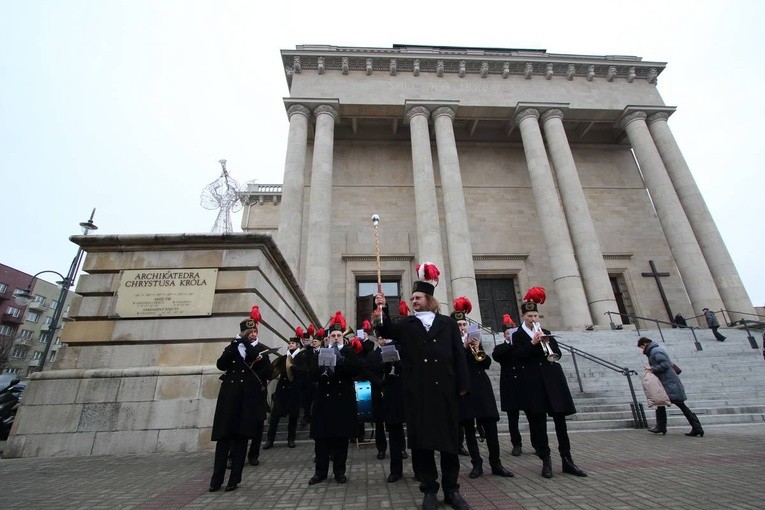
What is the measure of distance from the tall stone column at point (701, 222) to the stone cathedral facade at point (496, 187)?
0.24 ft

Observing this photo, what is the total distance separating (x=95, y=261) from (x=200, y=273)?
2.48 m

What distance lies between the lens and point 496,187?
24.0 meters

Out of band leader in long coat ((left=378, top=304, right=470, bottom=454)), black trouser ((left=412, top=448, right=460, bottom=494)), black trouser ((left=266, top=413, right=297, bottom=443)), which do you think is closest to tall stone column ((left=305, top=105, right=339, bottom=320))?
black trouser ((left=266, top=413, right=297, bottom=443))

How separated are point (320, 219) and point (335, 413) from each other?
48.5 ft

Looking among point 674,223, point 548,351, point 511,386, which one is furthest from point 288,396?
point 674,223

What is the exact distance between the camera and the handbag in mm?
7390

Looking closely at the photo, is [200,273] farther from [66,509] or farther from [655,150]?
[655,150]

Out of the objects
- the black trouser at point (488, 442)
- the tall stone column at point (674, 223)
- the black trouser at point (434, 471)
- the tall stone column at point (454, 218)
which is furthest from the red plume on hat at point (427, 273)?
the tall stone column at point (674, 223)

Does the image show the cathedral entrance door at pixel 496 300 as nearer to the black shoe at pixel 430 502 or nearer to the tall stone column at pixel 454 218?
the tall stone column at pixel 454 218

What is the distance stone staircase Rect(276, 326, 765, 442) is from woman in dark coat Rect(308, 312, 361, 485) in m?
3.77

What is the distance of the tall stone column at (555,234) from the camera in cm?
1739

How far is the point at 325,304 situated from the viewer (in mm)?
17078

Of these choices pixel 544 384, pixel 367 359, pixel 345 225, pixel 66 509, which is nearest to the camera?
pixel 66 509

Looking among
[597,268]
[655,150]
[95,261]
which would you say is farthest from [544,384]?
[655,150]
